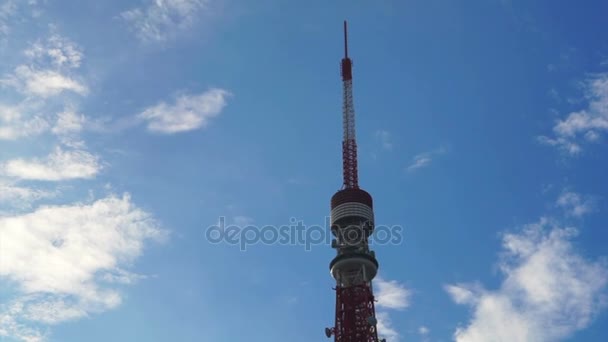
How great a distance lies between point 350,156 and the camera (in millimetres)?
128375

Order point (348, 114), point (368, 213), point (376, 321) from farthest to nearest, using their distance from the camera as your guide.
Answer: point (348, 114) < point (368, 213) < point (376, 321)

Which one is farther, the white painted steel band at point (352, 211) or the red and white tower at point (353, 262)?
the white painted steel band at point (352, 211)

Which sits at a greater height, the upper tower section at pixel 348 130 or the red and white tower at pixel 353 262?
the upper tower section at pixel 348 130

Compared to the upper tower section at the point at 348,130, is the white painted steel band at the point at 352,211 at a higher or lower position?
lower

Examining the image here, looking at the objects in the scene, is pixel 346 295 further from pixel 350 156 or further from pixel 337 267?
pixel 350 156

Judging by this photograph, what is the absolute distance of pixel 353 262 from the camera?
386ft

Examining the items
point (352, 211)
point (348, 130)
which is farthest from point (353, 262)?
point (348, 130)

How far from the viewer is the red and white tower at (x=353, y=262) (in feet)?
373

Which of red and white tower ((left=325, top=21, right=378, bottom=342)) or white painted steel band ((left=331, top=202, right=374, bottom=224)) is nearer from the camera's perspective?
red and white tower ((left=325, top=21, right=378, bottom=342))

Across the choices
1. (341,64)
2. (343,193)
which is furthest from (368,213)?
(341,64)

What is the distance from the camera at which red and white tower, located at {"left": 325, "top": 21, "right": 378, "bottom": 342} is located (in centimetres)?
11375

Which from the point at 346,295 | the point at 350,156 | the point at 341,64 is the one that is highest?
the point at 341,64

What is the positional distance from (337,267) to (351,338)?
1201 centimetres

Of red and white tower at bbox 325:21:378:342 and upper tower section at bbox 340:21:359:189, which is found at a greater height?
upper tower section at bbox 340:21:359:189
